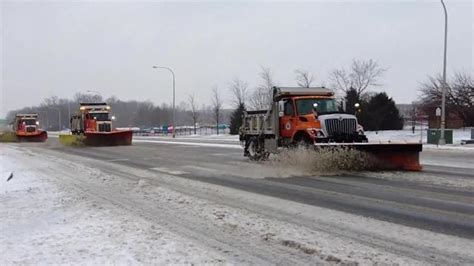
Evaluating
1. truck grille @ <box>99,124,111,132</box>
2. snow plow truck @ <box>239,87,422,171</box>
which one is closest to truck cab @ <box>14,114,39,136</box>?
truck grille @ <box>99,124,111,132</box>

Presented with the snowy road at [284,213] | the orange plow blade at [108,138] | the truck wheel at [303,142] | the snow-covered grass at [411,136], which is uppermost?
the truck wheel at [303,142]

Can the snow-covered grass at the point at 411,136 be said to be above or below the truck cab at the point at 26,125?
below

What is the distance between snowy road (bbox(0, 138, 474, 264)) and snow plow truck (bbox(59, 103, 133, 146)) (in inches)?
793

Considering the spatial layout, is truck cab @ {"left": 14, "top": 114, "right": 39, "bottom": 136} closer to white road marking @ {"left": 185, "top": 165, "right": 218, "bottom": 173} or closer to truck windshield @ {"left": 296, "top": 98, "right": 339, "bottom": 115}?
white road marking @ {"left": 185, "top": 165, "right": 218, "bottom": 173}

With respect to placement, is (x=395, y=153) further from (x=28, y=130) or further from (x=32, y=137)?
(x=28, y=130)

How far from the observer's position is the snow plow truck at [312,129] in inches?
639

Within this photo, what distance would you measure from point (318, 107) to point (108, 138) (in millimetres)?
21061

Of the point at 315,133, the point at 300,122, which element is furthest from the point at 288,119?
the point at 315,133

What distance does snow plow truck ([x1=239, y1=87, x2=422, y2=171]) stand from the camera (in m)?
16.2

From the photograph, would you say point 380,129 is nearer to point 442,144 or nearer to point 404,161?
point 442,144

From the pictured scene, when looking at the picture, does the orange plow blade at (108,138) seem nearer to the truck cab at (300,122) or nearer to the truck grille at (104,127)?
the truck grille at (104,127)

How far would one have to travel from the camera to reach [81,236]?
705cm

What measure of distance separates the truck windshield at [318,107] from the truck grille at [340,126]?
0.88 meters

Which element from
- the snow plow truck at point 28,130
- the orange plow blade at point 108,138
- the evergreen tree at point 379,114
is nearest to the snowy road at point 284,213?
the orange plow blade at point 108,138
